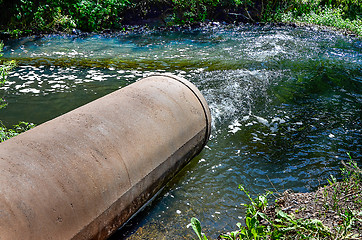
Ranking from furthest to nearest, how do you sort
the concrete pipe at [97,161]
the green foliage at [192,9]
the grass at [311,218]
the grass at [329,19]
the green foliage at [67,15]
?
1. the green foliage at [192,9]
2. the grass at [329,19]
3. the green foliage at [67,15]
4. the grass at [311,218]
5. the concrete pipe at [97,161]

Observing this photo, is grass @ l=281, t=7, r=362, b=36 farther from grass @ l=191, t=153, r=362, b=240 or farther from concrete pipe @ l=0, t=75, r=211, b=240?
concrete pipe @ l=0, t=75, r=211, b=240

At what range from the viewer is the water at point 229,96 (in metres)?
4.18

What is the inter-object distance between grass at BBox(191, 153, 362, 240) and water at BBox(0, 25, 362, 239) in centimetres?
60

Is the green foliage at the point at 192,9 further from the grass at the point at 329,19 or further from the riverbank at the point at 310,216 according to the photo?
the riverbank at the point at 310,216

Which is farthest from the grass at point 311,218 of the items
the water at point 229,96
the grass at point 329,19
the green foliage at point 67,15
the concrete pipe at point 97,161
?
the green foliage at point 67,15

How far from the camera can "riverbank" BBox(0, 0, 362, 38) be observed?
40.1ft

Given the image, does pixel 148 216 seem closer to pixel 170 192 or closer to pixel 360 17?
pixel 170 192

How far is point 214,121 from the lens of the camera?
19.8 feet

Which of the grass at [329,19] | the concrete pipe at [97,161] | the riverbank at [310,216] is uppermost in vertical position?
the concrete pipe at [97,161]

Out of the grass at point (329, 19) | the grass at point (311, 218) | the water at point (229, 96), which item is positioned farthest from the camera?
the grass at point (329, 19)

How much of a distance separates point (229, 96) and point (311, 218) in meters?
4.18

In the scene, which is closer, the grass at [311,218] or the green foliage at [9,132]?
the grass at [311,218]

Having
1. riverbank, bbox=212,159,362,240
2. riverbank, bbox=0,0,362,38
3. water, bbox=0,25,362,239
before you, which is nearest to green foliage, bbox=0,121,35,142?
water, bbox=0,25,362,239

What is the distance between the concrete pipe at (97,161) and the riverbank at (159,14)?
1017 centimetres
